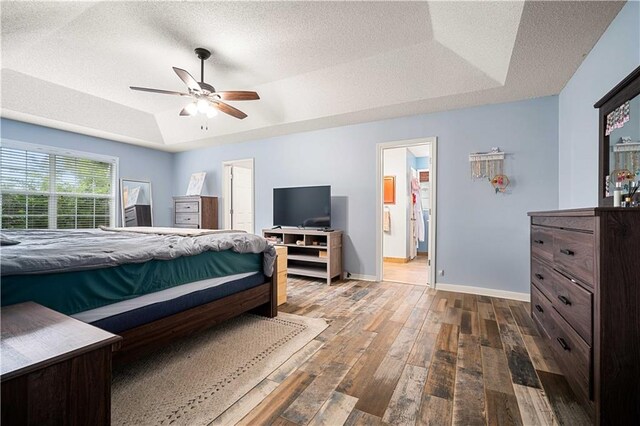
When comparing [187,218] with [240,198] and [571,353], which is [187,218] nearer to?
[240,198]

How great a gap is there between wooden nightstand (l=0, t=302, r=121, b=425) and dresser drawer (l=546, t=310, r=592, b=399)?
1988mm

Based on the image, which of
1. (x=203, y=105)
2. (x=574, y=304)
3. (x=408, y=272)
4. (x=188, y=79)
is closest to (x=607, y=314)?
(x=574, y=304)

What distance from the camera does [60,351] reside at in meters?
0.83

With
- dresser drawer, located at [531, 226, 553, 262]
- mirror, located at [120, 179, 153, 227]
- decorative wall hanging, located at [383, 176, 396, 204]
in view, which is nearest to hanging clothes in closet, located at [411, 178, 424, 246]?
decorative wall hanging, located at [383, 176, 396, 204]

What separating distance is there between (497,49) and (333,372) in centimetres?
296

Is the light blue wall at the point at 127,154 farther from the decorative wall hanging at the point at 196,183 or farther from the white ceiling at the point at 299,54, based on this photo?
the decorative wall hanging at the point at 196,183

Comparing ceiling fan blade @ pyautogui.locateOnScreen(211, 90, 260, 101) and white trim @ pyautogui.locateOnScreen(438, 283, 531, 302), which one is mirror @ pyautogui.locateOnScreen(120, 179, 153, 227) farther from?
white trim @ pyautogui.locateOnScreen(438, 283, 531, 302)

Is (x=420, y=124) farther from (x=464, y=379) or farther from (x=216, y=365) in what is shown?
(x=216, y=365)

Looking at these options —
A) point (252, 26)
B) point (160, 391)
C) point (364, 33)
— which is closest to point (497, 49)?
point (364, 33)

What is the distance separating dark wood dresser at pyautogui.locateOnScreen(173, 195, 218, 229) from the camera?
17.4ft

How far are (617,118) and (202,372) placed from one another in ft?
10.5

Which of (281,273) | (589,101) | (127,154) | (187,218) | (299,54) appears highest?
(299,54)

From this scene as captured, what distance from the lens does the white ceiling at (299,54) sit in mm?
2217

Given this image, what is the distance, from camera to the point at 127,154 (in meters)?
5.37
